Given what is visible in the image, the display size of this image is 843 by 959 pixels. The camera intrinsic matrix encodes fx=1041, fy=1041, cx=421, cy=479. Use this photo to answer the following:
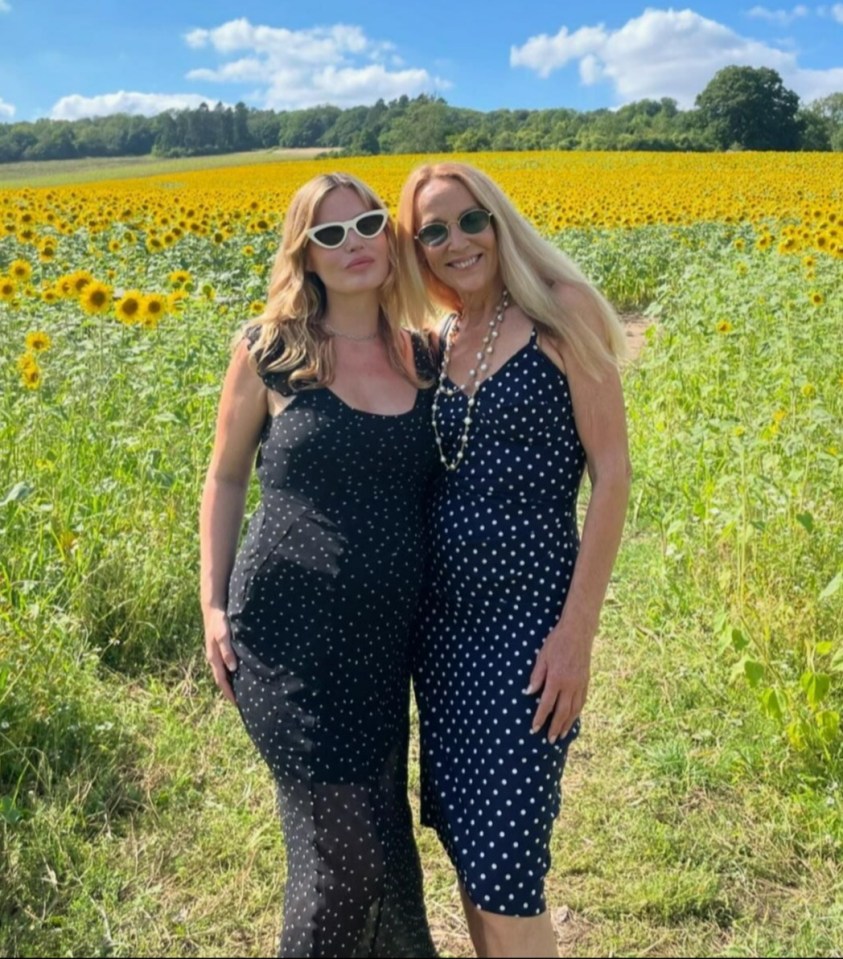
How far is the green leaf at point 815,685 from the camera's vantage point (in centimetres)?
258

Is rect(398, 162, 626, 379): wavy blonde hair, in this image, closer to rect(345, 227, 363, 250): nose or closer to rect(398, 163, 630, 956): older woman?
rect(398, 163, 630, 956): older woman

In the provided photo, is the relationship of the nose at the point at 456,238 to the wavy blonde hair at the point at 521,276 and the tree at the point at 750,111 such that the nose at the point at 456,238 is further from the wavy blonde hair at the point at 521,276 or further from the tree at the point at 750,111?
the tree at the point at 750,111

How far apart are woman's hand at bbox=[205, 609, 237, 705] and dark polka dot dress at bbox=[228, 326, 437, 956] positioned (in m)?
0.03

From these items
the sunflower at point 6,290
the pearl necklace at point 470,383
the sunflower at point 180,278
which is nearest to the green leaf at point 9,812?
the pearl necklace at point 470,383

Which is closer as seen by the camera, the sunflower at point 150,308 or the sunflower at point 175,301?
the sunflower at point 150,308

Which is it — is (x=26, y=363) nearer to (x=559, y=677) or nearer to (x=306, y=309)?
(x=306, y=309)

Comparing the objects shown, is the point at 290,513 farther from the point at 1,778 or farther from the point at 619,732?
the point at 619,732

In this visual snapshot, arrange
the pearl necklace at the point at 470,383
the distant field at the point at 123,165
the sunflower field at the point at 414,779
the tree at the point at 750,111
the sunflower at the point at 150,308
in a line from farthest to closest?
the tree at the point at 750,111 < the distant field at the point at 123,165 < the sunflower at the point at 150,308 < the sunflower field at the point at 414,779 < the pearl necklace at the point at 470,383

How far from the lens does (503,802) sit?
1856 mm

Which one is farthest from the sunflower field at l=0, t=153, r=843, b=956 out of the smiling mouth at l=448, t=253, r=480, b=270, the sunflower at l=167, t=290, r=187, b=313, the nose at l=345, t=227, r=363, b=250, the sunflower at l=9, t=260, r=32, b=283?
the nose at l=345, t=227, r=363, b=250

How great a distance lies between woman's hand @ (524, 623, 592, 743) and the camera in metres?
1.90

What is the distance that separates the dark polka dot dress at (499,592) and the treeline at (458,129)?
1607 inches

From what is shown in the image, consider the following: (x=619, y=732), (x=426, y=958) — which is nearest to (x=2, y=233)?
(x=619, y=732)

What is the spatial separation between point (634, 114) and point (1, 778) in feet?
188
